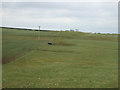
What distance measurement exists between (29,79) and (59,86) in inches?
120

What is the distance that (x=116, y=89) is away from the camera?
1230cm

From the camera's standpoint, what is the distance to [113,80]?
47.9 feet

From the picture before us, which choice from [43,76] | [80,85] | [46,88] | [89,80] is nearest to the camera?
[46,88]

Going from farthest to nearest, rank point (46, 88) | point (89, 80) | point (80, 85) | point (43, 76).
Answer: point (43, 76) < point (89, 80) < point (80, 85) < point (46, 88)

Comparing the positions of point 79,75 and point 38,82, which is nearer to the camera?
point 38,82

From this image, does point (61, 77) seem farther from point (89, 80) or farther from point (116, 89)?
point (116, 89)

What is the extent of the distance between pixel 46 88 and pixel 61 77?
3.39m

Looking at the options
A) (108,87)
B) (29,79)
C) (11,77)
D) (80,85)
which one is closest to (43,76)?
(29,79)

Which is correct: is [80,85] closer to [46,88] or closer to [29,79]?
[46,88]

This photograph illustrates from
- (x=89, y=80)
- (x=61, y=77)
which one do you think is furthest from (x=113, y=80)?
(x=61, y=77)

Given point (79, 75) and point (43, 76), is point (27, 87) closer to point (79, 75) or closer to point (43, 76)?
point (43, 76)

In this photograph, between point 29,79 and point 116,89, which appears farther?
point 29,79

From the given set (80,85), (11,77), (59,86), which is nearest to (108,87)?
(80,85)

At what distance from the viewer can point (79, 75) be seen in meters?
16.3
